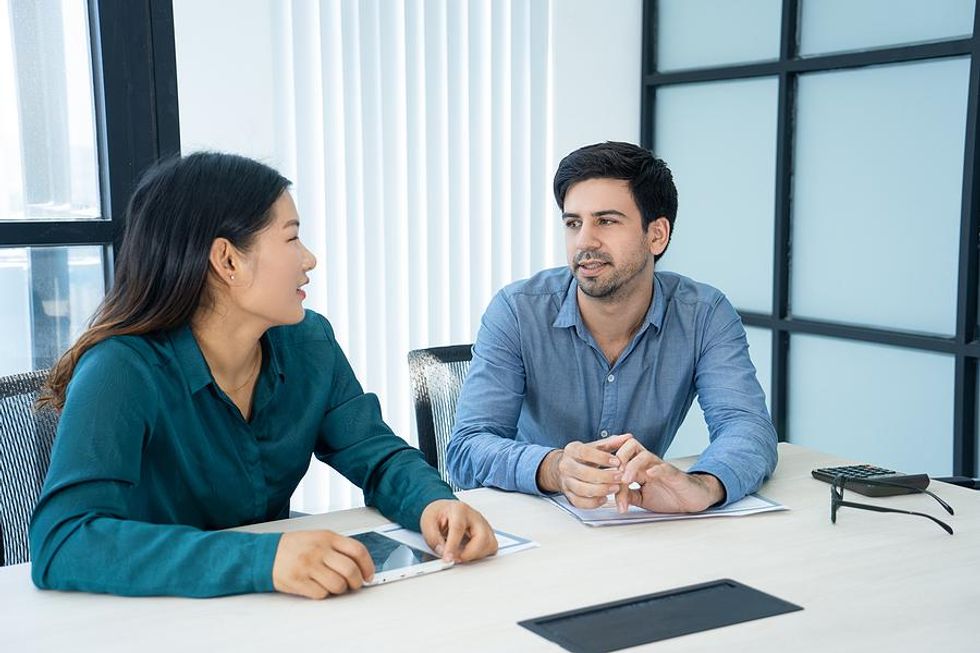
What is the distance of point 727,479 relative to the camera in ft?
6.23

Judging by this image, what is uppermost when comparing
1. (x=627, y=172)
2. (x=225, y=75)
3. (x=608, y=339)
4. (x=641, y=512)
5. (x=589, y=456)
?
(x=225, y=75)

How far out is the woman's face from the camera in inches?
71.4

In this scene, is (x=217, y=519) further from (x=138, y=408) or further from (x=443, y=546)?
(x=443, y=546)

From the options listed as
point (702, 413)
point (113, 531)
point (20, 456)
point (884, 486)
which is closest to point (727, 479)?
point (884, 486)

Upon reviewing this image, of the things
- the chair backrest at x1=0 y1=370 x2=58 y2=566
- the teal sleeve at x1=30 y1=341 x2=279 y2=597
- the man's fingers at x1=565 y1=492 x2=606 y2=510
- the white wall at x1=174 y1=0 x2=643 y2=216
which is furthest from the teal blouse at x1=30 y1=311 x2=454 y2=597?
the white wall at x1=174 y1=0 x2=643 y2=216

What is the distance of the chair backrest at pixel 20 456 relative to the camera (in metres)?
1.90

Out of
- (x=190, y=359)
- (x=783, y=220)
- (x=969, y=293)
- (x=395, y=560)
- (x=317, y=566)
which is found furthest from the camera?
(x=783, y=220)

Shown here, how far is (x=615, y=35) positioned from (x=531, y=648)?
341 centimetres

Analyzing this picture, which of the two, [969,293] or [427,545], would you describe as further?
[969,293]

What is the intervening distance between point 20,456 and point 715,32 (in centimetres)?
299

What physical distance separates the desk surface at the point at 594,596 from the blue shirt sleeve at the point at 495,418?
0.43 feet

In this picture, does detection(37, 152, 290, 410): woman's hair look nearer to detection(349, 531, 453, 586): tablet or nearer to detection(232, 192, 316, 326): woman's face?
detection(232, 192, 316, 326): woman's face

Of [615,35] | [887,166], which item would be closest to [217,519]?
[887,166]

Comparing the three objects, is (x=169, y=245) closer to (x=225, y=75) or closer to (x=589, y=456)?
(x=589, y=456)
